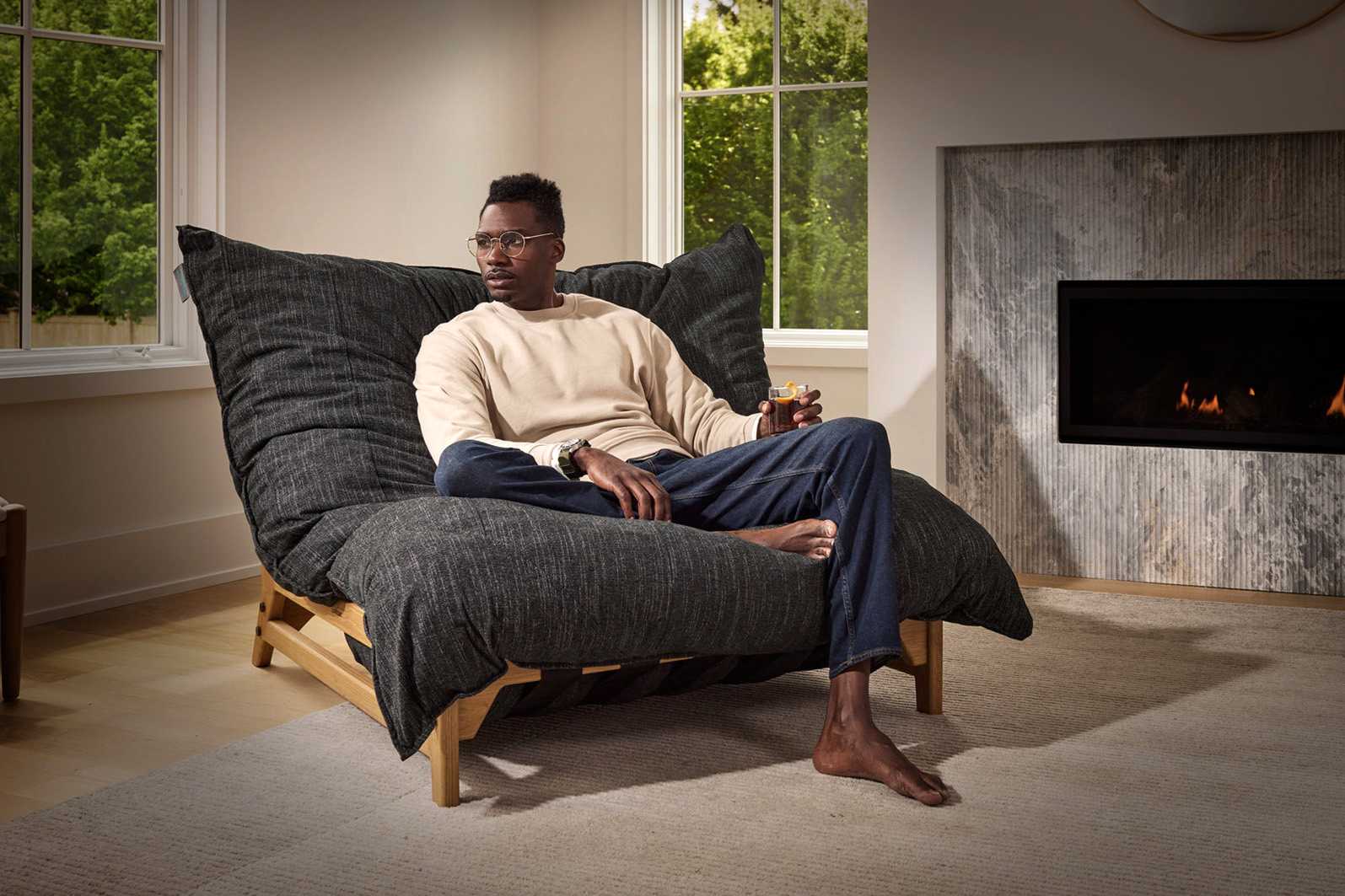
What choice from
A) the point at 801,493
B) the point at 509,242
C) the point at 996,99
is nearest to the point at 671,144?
the point at 996,99

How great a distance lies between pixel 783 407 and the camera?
2572mm

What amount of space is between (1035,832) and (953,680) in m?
0.87

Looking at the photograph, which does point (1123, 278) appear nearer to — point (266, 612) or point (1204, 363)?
point (1204, 363)

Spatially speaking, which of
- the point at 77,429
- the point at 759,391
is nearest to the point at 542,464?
the point at 759,391

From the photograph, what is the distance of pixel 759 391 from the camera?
3080mm

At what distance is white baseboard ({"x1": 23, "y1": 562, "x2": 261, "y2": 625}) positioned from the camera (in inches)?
132

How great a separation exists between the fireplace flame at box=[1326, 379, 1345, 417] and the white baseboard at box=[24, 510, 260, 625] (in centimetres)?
332

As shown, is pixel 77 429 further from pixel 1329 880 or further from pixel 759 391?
pixel 1329 880

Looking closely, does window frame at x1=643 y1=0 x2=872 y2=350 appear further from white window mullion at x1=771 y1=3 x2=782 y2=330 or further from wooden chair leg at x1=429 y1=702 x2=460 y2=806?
wooden chair leg at x1=429 y1=702 x2=460 y2=806

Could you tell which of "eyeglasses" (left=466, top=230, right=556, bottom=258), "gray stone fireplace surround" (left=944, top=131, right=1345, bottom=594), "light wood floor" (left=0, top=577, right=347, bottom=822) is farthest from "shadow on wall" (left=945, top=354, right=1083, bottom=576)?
"light wood floor" (left=0, top=577, right=347, bottom=822)

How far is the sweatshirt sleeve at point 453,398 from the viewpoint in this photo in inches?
95.1

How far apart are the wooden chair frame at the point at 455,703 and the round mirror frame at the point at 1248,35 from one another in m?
2.11

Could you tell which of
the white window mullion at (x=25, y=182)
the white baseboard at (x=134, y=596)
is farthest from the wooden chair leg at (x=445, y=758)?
the white window mullion at (x=25, y=182)

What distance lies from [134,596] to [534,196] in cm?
179
